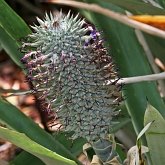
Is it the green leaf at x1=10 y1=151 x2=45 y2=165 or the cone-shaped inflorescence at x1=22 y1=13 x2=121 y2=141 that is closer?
the cone-shaped inflorescence at x1=22 y1=13 x2=121 y2=141

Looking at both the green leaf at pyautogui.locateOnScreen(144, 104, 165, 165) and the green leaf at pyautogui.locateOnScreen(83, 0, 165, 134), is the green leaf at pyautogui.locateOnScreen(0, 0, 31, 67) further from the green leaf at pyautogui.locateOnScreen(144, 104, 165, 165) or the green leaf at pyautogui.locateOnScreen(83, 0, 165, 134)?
the green leaf at pyautogui.locateOnScreen(144, 104, 165, 165)

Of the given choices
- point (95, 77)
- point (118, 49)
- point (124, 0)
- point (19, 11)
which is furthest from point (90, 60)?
point (19, 11)

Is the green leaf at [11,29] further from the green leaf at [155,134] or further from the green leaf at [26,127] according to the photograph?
the green leaf at [155,134]

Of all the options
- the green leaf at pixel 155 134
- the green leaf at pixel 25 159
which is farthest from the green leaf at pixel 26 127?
the green leaf at pixel 155 134

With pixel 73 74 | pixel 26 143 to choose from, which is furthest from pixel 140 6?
pixel 26 143

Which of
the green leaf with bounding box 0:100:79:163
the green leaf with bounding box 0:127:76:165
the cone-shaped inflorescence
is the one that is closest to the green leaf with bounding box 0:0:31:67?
the green leaf with bounding box 0:100:79:163

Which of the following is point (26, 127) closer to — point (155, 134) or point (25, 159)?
point (25, 159)
